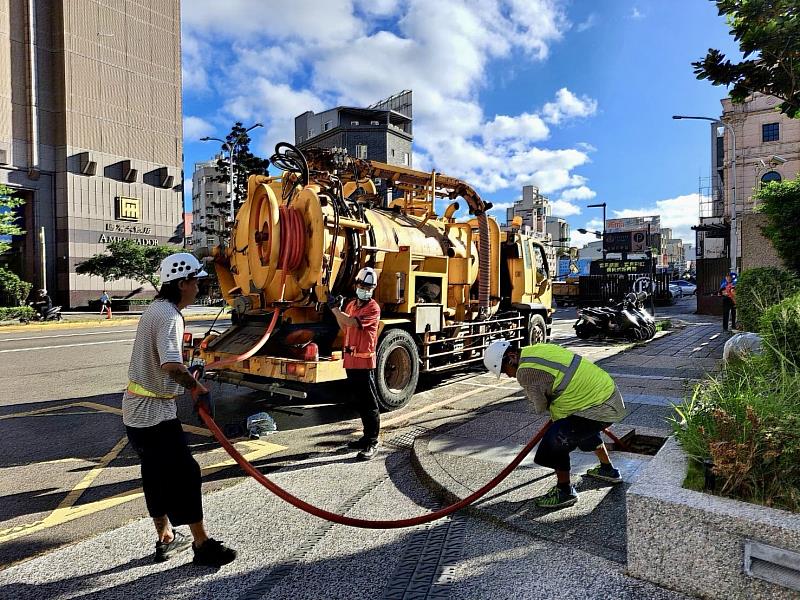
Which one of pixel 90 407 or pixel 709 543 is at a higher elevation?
pixel 709 543

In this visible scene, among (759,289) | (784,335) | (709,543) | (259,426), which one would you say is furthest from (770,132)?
(709,543)

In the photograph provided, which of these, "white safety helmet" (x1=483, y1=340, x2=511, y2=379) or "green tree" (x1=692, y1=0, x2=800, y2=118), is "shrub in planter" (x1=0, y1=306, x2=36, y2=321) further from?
"green tree" (x1=692, y1=0, x2=800, y2=118)

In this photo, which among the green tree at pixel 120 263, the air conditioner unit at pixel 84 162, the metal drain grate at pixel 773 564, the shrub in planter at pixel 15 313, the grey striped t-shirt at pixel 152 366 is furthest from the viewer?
the air conditioner unit at pixel 84 162

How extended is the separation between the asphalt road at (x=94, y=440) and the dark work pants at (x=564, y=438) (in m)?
2.36

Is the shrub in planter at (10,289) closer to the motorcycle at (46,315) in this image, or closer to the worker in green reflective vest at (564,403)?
the motorcycle at (46,315)

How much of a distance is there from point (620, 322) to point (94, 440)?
41.4 feet

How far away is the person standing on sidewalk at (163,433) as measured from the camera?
3053mm

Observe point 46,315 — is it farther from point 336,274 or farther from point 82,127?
point 336,274

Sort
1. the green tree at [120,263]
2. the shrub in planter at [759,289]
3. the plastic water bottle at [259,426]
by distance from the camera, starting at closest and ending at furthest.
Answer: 1. the plastic water bottle at [259,426]
2. the shrub in planter at [759,289]
3. the green tree at [120,263]

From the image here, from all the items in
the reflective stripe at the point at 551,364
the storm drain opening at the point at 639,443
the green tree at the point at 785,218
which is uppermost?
the green tree at the point at 785,218

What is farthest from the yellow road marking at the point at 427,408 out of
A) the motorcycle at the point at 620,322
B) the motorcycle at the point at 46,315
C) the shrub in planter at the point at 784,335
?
the motorcycle at the point at 46,315

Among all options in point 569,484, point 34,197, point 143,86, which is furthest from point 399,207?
point 143,86

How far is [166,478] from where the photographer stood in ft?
10.1

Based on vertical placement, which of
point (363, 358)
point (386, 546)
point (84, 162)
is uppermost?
point (84, 162)
